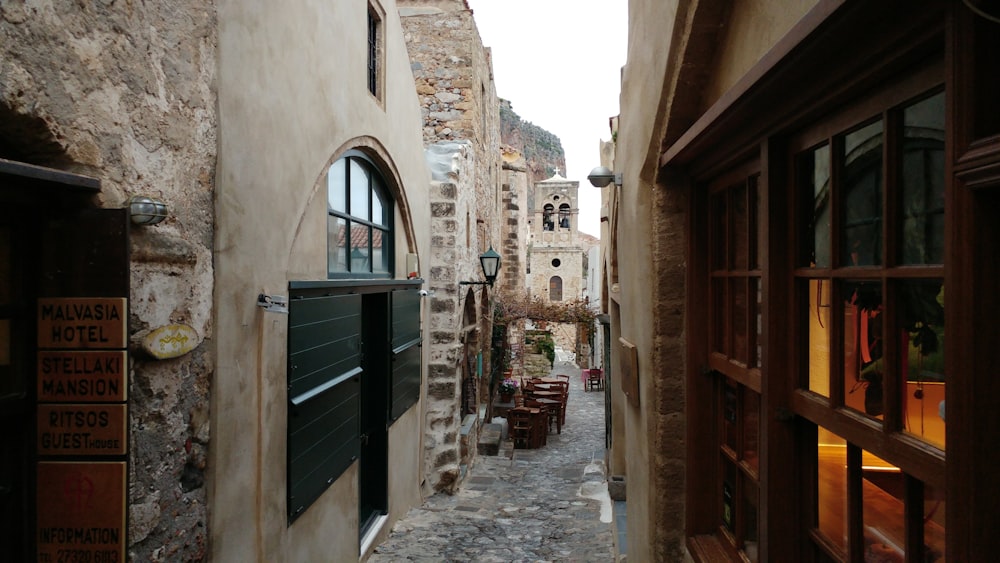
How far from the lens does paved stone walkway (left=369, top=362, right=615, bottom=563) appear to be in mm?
5789

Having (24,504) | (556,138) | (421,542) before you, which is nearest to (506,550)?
(421,542)

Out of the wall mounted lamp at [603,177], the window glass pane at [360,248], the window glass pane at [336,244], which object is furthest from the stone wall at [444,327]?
the wall mounted lamp at [603,177]

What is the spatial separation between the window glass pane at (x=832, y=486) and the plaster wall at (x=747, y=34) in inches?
47.0

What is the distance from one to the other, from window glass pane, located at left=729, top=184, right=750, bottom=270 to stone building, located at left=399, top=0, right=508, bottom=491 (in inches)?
226

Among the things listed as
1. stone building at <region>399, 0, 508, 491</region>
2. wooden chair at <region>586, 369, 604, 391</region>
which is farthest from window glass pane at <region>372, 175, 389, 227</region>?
wooden chair at <region>586, 369, 604, 391</region>

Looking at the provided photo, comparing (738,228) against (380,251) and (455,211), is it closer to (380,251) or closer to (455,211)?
(380,251)

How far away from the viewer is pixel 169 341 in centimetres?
234

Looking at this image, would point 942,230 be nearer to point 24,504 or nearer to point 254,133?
point 24,504

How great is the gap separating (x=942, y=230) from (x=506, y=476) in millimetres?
8752

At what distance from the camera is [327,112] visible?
4152 mm

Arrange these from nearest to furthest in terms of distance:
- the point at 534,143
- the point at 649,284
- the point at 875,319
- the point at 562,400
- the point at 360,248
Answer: the point at 875,319 < the point at 649,284 < the point at 360,248 < the point at 562,400 < the point at 534,143

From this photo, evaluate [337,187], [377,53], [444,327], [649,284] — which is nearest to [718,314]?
[649,284]

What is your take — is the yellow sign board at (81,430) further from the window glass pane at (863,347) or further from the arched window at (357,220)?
the arched window at (357,220)

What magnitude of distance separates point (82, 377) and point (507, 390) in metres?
12.4
